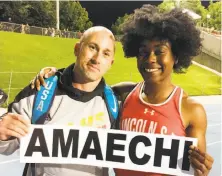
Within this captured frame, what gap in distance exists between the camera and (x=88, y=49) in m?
2.11

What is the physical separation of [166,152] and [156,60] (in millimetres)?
506

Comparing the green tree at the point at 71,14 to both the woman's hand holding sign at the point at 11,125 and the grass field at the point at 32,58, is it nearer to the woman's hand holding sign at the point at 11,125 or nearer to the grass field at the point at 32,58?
the grass field at the point at 32,58

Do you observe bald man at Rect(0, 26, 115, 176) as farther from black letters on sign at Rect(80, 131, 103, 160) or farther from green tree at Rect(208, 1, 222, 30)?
green tree at Rect(208, 1, 222, 30)

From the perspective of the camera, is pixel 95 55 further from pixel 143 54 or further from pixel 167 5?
pixel 167 5

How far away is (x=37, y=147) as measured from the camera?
2162 mm

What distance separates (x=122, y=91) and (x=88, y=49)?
0.97ft

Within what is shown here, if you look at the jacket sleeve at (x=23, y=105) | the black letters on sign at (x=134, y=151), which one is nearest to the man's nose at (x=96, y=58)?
the jacket sleeve at (x=23, y=105)

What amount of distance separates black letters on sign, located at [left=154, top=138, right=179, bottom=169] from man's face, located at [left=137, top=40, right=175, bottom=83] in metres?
0.34

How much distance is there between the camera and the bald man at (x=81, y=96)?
6.91 ft

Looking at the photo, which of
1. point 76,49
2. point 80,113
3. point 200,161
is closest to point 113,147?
point 80,113

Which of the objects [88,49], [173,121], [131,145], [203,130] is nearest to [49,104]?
[88,49]

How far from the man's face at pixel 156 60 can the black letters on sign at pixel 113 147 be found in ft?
1.14

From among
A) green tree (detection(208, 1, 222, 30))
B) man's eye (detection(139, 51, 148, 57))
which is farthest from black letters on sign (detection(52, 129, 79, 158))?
green tree (detection(208, 1, 222, 30))

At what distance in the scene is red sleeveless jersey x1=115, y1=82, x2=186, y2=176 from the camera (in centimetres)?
208
